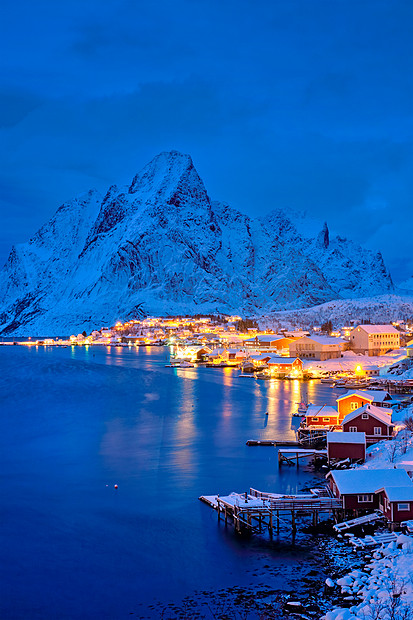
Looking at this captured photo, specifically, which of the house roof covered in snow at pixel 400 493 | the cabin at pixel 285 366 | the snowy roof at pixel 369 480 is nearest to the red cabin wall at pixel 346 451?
the snowy roof at pixel 369 480

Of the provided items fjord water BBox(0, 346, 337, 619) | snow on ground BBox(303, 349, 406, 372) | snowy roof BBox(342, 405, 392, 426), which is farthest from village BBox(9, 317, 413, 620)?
snow on ground BBox(303, 349, 406, 372)

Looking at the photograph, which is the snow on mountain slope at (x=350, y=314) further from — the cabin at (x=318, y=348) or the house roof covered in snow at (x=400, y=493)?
the house roof covered in snow at (x=400, y=493)

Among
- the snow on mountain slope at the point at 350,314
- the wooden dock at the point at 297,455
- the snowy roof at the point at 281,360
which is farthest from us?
the snow on mountain slope at the point at 350,314

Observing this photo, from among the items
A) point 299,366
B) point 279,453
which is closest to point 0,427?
point 279,453

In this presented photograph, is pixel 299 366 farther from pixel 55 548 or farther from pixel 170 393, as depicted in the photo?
pixel 55 548

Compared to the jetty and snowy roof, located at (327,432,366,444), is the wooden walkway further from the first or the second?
snowy roof, located at (327,432,366,444)
